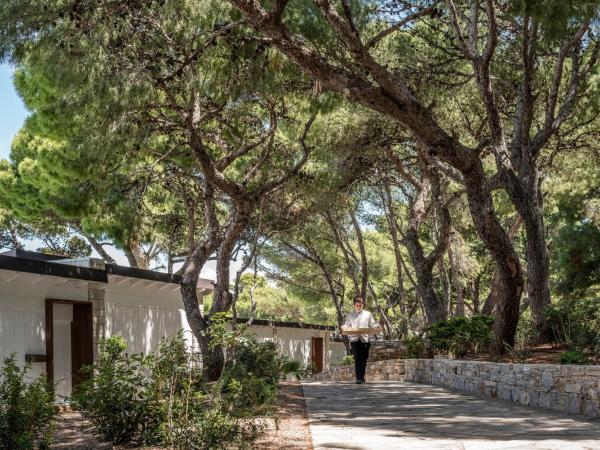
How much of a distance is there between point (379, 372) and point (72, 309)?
7930 mm

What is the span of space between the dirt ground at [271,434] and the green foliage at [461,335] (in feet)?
18.3

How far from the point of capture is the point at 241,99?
15.0 meters

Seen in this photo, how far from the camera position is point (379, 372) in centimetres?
1875

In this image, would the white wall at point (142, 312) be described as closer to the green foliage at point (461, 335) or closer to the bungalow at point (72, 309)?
the bungalow at point (72, 309)

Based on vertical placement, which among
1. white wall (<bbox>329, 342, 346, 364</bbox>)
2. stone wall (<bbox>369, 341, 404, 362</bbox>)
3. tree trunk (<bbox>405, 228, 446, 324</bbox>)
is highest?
tree trunk (<bbox>405, 228, 446, 324</bbox>)

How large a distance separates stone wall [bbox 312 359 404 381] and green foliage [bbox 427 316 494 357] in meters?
Answer: 1.65

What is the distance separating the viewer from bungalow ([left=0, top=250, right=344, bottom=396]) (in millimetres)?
12125

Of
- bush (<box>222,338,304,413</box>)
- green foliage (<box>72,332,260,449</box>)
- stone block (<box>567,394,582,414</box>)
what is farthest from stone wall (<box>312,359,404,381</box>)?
green foliage (<box>72,332,260,449</box>)

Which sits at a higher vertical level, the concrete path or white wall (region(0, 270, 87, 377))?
white wall (region(0, 270, 87, 377))

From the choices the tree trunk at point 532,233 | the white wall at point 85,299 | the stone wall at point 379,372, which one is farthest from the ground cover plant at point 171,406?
the stone wall at point 379,372

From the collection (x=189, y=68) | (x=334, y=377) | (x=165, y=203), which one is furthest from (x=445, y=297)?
(x=189, y=68)

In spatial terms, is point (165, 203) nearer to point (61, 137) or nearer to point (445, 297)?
point (61, 137)

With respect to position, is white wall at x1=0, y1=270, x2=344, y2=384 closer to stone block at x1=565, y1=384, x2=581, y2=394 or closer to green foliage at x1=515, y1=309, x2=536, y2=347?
stone block at x1=565, y1=384, x2=581, y2=394

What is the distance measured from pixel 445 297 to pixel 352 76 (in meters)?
17.6
